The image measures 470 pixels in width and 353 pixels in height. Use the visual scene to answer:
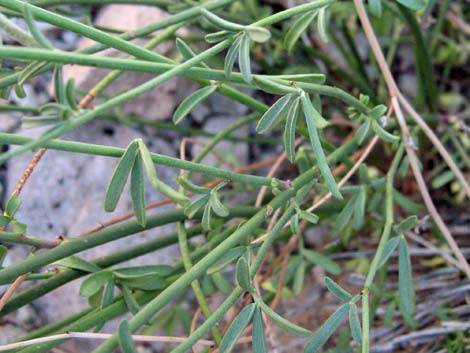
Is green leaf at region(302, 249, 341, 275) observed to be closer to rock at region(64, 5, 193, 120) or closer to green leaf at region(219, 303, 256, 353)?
green leaf at region(219, 303, 256, 353)

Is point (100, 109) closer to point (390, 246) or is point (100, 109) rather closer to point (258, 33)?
point (258, 33)

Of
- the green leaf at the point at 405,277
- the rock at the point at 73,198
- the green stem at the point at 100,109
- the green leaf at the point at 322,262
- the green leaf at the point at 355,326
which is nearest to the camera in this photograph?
the green stem at the point at 100,109

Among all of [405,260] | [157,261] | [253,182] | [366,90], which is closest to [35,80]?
[157,261]

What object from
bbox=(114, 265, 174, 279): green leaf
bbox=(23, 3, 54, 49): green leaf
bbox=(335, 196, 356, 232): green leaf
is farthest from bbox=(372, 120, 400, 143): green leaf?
bbox=(23, 3, 54, 49): green leaf

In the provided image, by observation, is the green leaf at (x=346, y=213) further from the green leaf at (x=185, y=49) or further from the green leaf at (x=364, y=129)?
the green leaf at (x=185, y=49)

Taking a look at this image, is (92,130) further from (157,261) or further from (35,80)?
(157,261)

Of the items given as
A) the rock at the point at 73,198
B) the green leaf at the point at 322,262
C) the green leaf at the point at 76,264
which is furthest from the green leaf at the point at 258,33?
the rock at the point at 73,198
